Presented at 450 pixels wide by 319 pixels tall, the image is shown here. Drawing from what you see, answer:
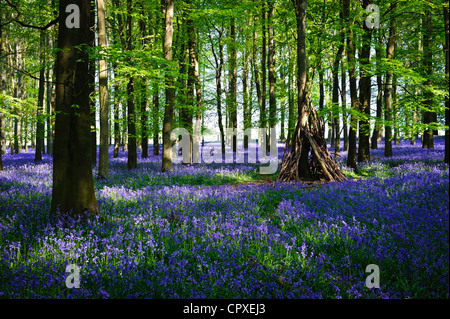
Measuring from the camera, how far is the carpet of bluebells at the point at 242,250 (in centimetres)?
280

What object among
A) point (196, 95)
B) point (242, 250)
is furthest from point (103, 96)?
point (242, 250)

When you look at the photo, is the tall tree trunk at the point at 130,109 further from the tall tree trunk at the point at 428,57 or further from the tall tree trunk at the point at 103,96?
the tall tree trunk at the point at 428,57

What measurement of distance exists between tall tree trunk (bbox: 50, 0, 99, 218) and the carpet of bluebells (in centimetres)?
64

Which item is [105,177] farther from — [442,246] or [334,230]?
[442,246]

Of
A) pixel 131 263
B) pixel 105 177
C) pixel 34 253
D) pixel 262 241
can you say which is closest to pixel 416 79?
pixel 262 241

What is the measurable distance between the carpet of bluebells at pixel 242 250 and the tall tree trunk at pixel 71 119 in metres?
0.64

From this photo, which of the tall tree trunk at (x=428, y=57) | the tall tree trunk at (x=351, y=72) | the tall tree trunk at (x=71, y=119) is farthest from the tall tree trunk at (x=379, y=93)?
the tall tree trunk at (x=71, y=119)

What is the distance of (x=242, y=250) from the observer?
3.70 m

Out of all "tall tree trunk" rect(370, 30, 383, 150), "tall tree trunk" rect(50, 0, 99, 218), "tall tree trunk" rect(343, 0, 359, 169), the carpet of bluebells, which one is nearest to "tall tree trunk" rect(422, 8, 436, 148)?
"tall tree trunk" rect(370, 30, 383, 150)

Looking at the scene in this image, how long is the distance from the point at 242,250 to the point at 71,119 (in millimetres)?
3659

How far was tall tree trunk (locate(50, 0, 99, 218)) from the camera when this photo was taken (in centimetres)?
459

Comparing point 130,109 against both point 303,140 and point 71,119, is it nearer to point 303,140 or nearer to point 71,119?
point 303,140

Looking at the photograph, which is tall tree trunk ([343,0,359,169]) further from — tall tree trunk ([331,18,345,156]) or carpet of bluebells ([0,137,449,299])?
carpet of bluebells ([0,137,449,299])
